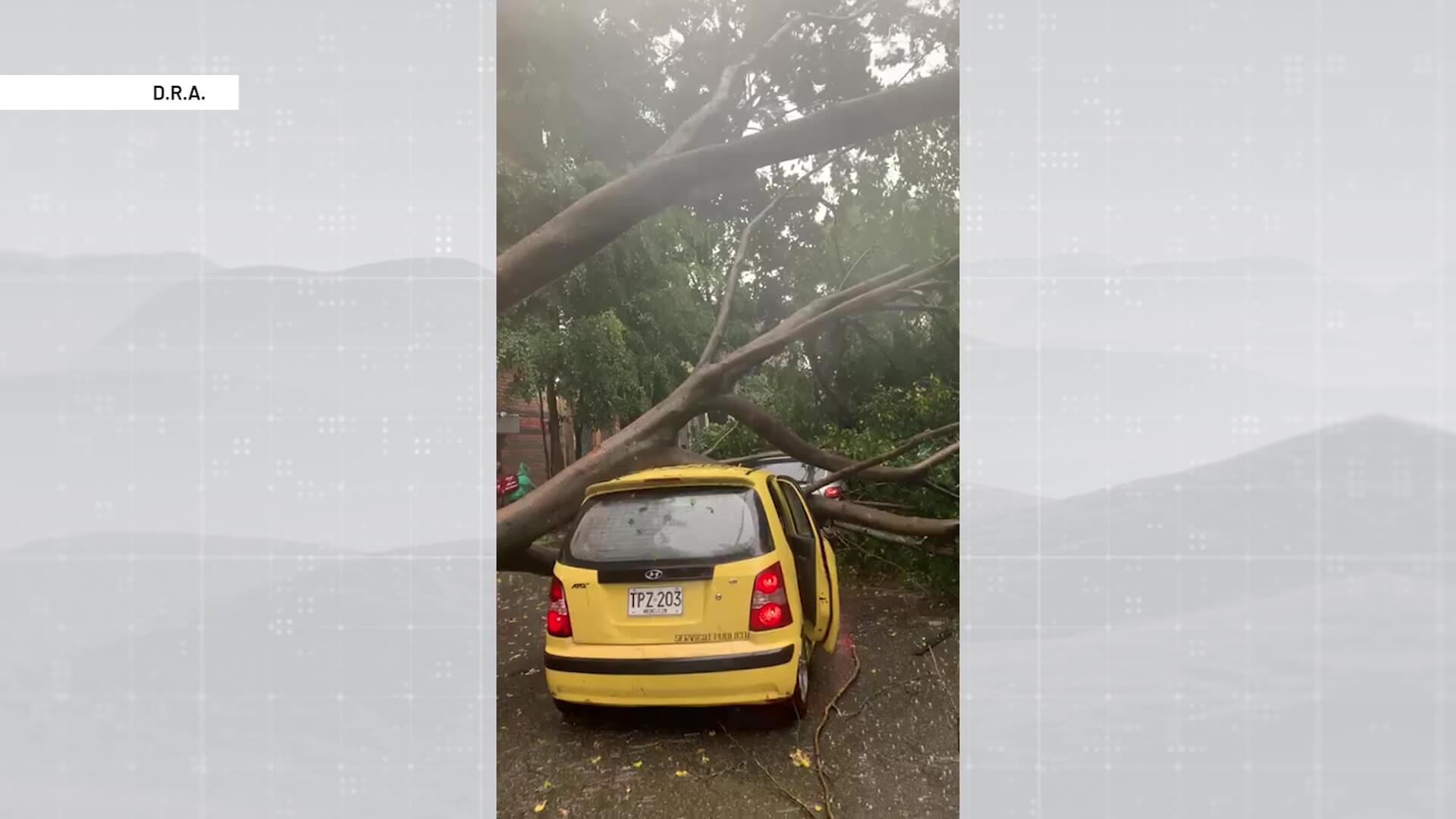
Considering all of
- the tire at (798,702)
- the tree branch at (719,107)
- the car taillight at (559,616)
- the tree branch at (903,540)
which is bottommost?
the tire at (798,702)

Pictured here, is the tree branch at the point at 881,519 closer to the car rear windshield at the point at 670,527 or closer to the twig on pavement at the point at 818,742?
the twig on pavement at the point at 818,742

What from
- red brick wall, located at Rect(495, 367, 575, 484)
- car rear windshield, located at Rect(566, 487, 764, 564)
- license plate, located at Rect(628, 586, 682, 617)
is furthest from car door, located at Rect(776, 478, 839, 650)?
red brick wall, located at Rect(495, 367, 575, 484)

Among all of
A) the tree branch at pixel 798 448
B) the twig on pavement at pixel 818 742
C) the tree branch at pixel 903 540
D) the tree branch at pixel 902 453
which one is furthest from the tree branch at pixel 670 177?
the tree branch at pixel 903 540

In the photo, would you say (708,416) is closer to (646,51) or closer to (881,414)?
(881,414)

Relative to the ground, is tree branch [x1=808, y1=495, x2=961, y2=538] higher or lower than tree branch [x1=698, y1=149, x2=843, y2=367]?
lower

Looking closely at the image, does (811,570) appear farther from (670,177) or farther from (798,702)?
(670,177)

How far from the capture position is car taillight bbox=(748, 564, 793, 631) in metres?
3.19

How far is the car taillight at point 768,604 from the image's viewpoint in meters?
3.19

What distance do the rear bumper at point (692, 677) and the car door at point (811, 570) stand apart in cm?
50

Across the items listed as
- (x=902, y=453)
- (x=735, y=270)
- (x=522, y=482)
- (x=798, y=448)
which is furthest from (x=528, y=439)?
(x=902, y=453)

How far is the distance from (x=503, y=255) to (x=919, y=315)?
4.18 meters

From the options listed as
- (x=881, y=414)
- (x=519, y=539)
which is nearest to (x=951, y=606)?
(x=881, y=414)

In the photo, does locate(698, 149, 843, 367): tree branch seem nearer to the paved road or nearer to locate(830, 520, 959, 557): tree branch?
locate(830, 520, 959, 557): tree branch

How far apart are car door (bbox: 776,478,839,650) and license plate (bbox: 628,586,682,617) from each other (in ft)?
2.22
